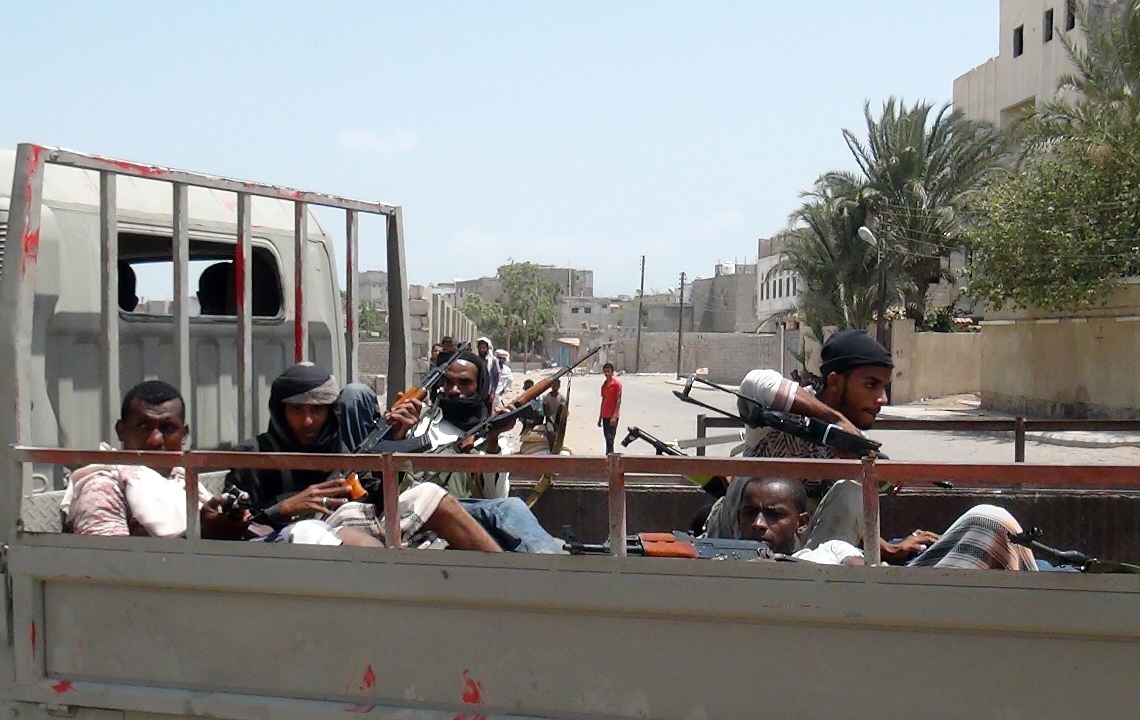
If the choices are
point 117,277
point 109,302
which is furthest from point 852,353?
point 117,277

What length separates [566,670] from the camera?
2.33 meters

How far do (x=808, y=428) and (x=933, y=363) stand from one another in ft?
87.3

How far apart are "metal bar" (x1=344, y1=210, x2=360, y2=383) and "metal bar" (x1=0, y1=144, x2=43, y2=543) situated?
1.63 meters

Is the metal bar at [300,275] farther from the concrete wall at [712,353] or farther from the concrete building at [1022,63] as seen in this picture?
the concrete wall at [712,353]

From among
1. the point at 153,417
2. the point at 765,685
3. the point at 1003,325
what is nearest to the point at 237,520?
the point at 153,417

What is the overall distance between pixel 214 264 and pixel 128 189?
24.5 inches

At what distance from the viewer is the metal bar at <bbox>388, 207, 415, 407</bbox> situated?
14.8 feet

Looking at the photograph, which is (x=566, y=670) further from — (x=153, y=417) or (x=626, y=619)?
(x=153, y=417)

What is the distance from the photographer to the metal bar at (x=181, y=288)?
11.1 feet

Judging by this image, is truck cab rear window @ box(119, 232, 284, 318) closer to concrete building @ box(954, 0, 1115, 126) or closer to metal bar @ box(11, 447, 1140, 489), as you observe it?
metal bar @ box(11, 447, 1140, 489)

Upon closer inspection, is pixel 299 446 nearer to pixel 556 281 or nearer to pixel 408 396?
pixel 408 396

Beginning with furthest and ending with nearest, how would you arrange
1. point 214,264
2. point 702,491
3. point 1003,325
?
1. point 1003,325
2. point 214,264
3. point 702,491

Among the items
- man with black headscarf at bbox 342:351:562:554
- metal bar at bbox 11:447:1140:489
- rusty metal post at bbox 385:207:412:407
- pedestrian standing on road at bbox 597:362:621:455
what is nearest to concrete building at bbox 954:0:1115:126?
pedestrian standing on road at bbox 597:362:621:455

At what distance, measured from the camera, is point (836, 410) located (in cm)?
336
